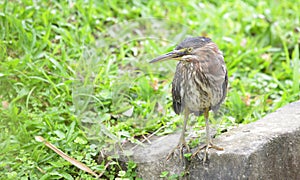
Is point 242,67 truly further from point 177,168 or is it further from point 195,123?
point 177,168

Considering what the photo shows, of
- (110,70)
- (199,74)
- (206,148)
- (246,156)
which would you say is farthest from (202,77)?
(110,70)

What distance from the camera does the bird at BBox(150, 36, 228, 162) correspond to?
4.40 meters

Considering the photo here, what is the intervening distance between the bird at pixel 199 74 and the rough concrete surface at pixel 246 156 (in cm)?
13

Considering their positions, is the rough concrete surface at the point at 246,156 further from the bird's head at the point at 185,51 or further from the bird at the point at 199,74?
the bird's head at the point at 185,51

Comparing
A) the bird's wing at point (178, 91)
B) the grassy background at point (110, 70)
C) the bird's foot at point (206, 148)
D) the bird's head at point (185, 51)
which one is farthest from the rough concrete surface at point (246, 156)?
the bird's head at point (185, 51)

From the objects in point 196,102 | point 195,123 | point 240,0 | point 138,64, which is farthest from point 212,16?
point 196,102

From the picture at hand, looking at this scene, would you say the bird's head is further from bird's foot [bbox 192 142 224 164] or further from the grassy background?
the grassy background

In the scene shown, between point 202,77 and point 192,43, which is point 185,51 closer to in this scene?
point 192,43

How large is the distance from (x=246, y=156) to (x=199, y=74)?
2.48 feet

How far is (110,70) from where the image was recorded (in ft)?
20.4

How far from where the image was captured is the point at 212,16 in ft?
24.8

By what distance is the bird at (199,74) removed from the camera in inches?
173

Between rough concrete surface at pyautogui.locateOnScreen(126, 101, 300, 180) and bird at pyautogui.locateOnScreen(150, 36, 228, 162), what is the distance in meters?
0.13

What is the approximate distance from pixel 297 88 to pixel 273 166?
76.3 inches
